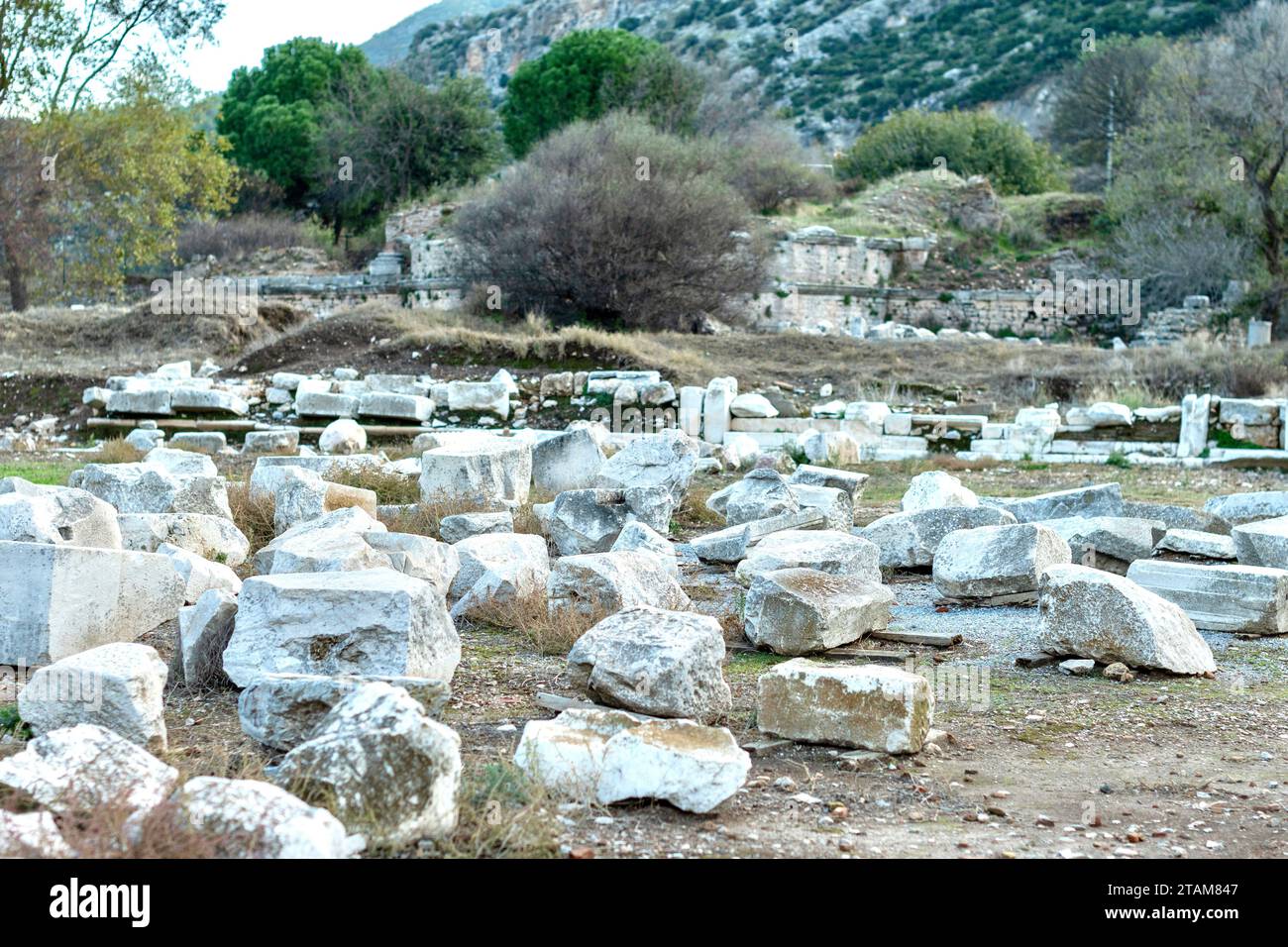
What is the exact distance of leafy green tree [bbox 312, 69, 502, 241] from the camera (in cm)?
3912

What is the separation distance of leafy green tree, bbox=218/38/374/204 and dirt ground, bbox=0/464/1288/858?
39.8 meters

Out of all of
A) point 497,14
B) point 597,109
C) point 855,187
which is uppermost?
point 497,14

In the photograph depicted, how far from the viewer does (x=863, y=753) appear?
4031mm

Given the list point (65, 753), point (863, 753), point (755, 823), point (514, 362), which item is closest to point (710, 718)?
point (863, 753)

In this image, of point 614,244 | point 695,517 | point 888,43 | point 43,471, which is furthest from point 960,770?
point 888,43

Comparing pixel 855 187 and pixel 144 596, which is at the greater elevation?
pixel 855 187

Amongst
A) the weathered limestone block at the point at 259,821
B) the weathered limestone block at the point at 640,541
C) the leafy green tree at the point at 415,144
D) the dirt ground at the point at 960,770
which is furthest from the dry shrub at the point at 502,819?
the leafy green tree at the point at 415,144

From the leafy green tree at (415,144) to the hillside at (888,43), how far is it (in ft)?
55.9

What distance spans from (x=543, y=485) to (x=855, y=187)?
94.0ft

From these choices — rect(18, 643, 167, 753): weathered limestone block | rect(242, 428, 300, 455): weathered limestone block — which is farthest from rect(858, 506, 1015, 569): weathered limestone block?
rect(242, 428, 300, 455): weathered limestone block

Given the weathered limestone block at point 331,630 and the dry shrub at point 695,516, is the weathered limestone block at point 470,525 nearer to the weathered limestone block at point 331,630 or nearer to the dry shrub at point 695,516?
the dry shrub at point 695,516

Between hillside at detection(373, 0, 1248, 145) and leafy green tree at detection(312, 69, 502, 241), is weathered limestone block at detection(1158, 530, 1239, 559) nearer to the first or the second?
leafy green tree at detection(312, 69, 502, 241)

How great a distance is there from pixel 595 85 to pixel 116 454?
3098cm
